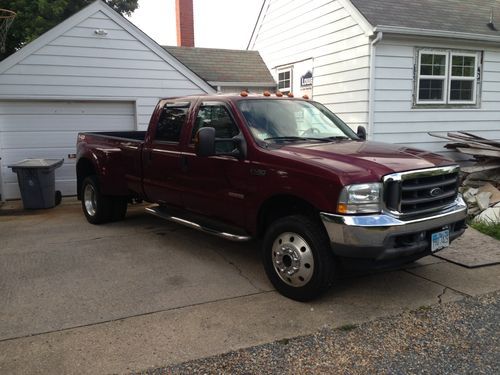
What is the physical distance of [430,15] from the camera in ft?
36.2

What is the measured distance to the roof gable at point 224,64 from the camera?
12.6m

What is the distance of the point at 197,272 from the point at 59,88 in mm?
6456

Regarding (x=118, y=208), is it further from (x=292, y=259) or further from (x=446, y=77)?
(x=446, y=77)

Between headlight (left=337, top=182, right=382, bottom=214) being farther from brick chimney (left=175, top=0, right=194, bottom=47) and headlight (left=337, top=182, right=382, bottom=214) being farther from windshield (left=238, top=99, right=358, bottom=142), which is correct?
brick chimney (left=175, top=0, right=194, bottom=47)

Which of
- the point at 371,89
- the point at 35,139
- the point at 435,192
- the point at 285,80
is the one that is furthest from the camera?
the point at 285,80

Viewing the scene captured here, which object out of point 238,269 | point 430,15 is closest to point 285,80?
point 430,15

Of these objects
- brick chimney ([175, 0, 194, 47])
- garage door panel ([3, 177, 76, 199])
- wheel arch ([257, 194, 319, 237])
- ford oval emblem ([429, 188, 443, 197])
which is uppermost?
brick chimney ([175, 0, 194, 47])

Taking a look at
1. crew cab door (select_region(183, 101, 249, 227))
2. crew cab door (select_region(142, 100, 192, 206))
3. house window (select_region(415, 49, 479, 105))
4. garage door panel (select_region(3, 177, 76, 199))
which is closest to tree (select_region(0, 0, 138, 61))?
garage door panel (select_region(3, 177, 76, 199))

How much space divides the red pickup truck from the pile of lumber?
3.53m

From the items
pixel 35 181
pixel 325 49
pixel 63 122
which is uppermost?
pixel 325 49

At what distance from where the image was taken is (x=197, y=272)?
5.41m

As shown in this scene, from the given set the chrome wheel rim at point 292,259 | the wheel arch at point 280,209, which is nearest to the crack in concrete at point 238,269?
the chrome wheel rim at point 292,259

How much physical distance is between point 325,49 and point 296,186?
791 centimetres

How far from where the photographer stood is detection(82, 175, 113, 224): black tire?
7.55m
